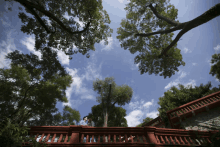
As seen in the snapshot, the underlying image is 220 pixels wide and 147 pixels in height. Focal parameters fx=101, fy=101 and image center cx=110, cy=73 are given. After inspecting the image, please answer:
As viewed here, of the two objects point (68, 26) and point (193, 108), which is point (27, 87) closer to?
point (68, 26)

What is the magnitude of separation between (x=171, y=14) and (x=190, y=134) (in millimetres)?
13254

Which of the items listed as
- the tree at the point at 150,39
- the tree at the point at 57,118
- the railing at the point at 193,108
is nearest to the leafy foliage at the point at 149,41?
the tree at the point at 150,39

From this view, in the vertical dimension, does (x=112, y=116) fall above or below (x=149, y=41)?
below

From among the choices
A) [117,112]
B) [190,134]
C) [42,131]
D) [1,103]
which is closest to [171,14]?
[190,134]

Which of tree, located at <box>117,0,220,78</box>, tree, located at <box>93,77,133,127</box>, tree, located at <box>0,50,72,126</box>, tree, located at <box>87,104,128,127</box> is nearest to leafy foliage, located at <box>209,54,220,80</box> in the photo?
tree, located at <box>117,0,220,78</box>

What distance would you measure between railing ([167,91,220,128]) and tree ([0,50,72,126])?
10.3 metres

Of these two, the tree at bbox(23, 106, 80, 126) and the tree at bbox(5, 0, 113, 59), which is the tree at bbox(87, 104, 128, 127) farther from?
the tree at bbox(5, 0, 113, 59)

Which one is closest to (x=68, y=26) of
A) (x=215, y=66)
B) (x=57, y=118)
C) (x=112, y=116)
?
(x=57, y=118)

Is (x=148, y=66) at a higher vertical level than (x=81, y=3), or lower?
lower

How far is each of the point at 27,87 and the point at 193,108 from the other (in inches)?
624

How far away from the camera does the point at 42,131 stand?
12.8 ft

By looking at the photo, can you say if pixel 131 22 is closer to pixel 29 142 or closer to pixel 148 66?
pixel 148 66

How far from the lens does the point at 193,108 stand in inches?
309

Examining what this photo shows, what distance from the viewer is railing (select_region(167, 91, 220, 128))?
24.6ft
